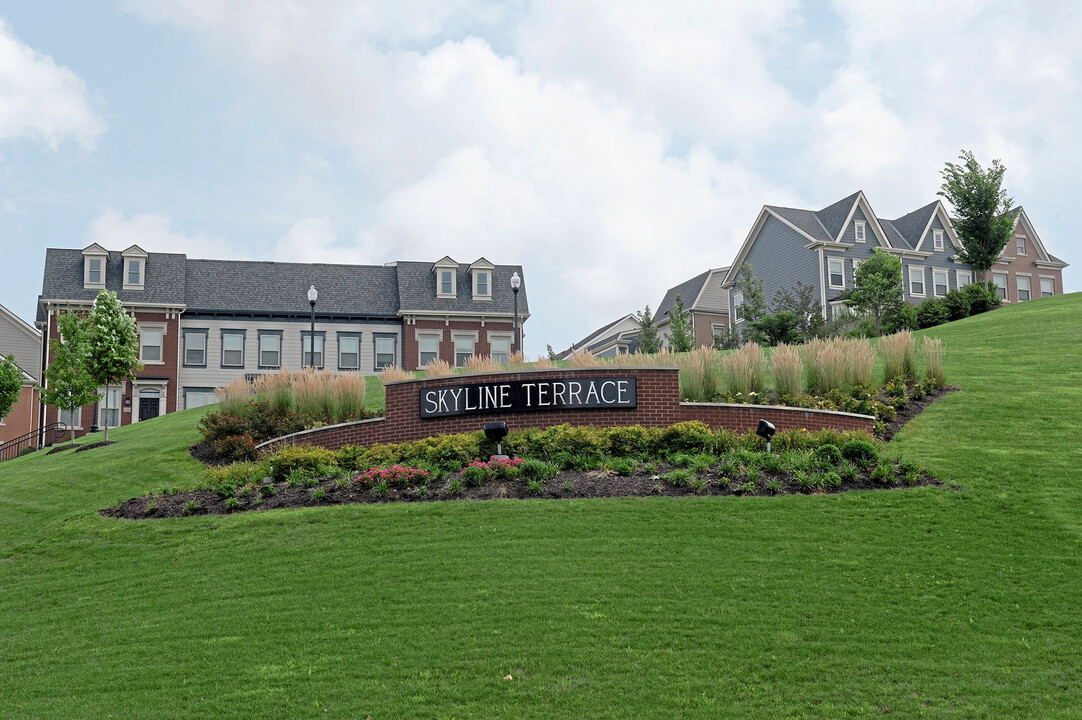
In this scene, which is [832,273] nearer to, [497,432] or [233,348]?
[233,348]

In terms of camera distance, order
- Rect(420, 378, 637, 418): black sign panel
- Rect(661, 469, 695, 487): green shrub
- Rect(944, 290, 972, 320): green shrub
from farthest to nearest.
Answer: Rect(944, 290, 972, 320): green shrub, Rect(420, 378, 637, 418): black sign panel, Rect(661, 469, 695, 487): green shrub

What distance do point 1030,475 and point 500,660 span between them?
→ 27.6 feet

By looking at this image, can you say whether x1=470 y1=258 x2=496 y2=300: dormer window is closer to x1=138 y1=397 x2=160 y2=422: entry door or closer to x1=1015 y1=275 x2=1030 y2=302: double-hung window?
x1=138 y1=397 x2=160 y2=422: entry door

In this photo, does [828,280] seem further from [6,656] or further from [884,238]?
[6,656]

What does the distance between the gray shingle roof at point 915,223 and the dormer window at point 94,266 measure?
131 feet

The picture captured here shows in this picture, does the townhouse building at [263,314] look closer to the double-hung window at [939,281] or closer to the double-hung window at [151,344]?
the double-hung window at [151,344]

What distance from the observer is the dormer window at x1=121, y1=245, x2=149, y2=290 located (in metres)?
44.6

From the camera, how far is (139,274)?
147ft

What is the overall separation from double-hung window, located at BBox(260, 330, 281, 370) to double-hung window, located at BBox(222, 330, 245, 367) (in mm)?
844

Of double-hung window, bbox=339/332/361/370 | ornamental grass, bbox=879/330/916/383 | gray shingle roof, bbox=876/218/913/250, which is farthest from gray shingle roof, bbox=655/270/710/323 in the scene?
ornamental grass, bbox=879/330/916/383

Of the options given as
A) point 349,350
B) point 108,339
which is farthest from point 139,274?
point 108,339

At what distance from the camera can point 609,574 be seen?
408 inches

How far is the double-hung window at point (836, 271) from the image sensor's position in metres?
48.5

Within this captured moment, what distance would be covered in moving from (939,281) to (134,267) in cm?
4002
